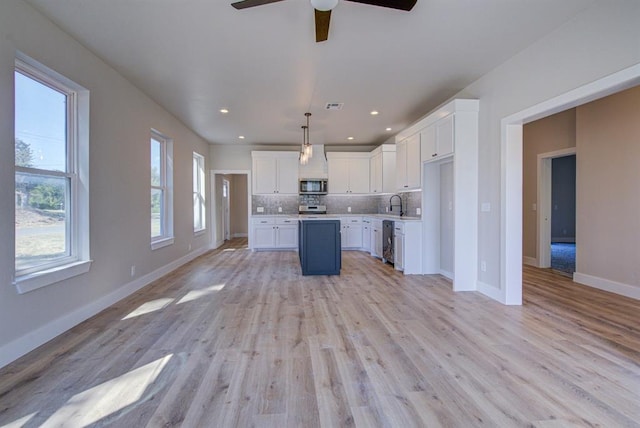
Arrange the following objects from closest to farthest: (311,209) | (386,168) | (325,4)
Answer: (325,4), (386,168), (311,209)

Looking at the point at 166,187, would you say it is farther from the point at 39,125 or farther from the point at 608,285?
the point at 608,285

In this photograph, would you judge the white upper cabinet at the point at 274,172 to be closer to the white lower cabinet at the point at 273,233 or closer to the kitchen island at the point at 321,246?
the white lower cabinet at the point at 273,233

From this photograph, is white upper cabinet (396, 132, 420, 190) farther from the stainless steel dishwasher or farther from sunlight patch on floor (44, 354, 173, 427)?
sunlight patch on floor (44, 354, 173, 427)

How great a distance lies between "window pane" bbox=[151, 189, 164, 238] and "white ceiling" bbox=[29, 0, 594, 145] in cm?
146

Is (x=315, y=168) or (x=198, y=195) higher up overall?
(x=315, y=168)

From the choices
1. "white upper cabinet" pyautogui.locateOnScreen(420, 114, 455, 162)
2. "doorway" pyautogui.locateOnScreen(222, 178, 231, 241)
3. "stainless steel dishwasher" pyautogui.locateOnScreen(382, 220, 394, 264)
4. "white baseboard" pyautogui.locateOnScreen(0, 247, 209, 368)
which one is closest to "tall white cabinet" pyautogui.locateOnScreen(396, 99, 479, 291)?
"white upper cabinet" pyautogui.locateOnScreen(420, 114, 455, 162)

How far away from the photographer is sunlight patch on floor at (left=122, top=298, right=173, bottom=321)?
3.21 metres

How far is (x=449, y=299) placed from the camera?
12.1 ft

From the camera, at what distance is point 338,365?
7.14 ft

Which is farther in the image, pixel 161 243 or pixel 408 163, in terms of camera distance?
pixel 408 163

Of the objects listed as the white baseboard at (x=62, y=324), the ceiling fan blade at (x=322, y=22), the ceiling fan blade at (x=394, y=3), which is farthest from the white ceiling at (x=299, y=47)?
the white baseboard at (x=62, y=324)

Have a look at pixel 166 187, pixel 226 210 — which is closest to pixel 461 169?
pixel 166 187

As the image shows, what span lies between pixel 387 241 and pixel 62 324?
4.83m

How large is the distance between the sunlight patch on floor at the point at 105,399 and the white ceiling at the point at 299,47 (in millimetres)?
2772
